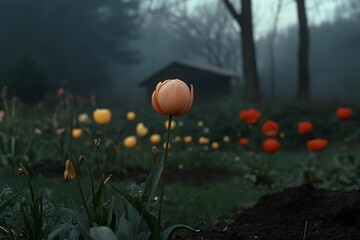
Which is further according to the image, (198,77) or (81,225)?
(198,77)

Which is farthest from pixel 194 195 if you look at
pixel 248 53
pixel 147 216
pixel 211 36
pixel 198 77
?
pixel 211 36

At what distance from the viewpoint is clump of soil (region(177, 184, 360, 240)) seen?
2326mm

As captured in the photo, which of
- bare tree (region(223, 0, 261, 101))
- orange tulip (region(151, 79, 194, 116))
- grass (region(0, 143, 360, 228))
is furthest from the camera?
bare tree (region(223, 0, 261, 101))

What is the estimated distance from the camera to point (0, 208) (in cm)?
195

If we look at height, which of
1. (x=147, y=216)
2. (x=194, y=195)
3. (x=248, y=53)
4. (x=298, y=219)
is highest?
(x=248, y=53)

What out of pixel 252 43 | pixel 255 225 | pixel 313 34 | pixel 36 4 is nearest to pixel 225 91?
pixel 252 43

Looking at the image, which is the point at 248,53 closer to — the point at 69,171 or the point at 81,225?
the point at 69,171

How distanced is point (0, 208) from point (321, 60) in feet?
127

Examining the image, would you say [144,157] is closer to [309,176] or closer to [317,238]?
[309,176]

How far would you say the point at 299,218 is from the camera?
269 cm

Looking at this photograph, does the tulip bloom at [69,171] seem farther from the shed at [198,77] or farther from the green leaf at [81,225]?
the shed at [198,77]

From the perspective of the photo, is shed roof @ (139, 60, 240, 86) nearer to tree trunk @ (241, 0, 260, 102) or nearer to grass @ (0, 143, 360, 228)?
tree trunk @ (241, 0, 260, 102)

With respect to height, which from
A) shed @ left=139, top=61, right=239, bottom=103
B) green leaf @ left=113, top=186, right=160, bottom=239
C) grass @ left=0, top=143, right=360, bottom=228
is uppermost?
shed @ left=139, top=61, right=239, bottom=103

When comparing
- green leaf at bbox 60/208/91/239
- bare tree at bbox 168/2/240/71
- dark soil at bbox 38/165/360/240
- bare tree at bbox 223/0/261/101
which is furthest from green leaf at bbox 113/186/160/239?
bare tree at bbox 168/2/240/71
